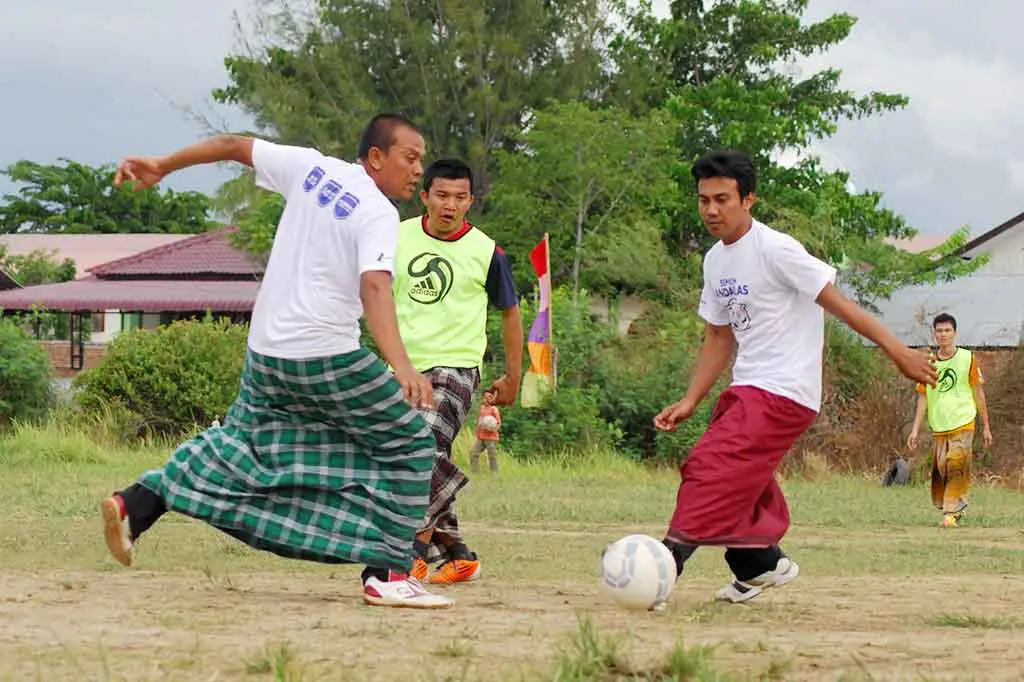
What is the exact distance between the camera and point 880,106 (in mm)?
42531

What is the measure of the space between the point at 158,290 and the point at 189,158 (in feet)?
143

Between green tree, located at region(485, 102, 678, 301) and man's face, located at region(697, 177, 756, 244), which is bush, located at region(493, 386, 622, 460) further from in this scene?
green tree, located at region(485, 102, 678, 301)

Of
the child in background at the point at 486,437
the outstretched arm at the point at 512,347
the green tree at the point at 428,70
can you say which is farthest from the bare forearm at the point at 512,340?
the green tree at the point at 428,70

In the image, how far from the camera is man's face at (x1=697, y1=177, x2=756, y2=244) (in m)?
7.36

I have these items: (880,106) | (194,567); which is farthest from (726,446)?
(880,106)

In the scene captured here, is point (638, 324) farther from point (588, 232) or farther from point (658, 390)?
point (588, 232)

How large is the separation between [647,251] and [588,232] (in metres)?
3.42

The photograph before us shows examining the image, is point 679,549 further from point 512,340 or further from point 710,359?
point 512,340

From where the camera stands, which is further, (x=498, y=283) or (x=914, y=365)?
(x=498, y=283)

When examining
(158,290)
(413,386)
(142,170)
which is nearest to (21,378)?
(142,170)

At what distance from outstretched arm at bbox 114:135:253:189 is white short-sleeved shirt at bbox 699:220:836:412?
6.99ft

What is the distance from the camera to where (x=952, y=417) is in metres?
14.4

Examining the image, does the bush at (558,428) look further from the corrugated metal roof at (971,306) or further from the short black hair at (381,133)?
the short black hair at (381,133)

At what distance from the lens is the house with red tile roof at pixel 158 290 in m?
47.4
